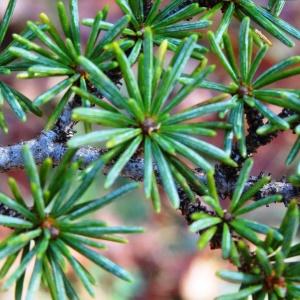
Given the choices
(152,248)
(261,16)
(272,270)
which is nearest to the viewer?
(272,270)

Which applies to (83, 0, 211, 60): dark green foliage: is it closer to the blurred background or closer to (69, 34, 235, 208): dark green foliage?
(69, 34, 235, 208): dark green foliage

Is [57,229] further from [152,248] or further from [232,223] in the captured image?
[152,248]

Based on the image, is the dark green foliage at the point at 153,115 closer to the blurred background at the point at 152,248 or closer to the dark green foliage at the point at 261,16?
the dark green foliage at the point at 261,16

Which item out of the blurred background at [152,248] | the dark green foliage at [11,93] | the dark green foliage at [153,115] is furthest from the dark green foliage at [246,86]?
the blurred background at [152,248]

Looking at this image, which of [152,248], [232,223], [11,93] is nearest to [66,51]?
[11,93]

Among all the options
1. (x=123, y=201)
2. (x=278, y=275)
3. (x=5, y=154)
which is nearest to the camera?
(x=278, y=275)

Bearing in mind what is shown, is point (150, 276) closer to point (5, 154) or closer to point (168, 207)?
point (168, 207)

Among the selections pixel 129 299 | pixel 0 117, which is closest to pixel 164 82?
pixel 0 117

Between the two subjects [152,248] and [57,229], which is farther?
[152,248]

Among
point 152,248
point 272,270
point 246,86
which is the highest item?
point 152,248
